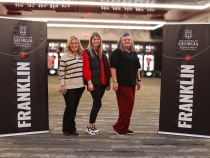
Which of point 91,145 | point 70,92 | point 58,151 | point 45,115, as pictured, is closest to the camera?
point 58,151

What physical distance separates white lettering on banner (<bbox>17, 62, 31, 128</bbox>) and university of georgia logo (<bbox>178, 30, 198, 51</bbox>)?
235 cm

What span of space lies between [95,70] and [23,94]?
1133 millimetres

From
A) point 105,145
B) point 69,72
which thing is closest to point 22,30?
point 69,72

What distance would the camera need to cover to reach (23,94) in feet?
13.9

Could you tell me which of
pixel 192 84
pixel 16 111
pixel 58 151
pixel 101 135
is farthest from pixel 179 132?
pixel 16 111

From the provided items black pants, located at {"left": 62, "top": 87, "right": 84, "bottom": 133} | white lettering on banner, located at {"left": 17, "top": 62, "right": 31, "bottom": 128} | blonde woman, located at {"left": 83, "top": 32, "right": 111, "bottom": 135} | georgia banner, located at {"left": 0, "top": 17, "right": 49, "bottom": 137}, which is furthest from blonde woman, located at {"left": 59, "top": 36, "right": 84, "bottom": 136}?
white lettering on banner, located at {"left": 17, "top": 62, "right": 31, "bottom": 128}

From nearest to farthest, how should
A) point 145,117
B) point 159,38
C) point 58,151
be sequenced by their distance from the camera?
1. point 58,151
2. point 145,117
3. point 159,38

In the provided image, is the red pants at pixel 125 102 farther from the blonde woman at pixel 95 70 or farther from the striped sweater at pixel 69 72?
the striped sweater at pixel 69 72

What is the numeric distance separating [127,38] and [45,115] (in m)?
1.75

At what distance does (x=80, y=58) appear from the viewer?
4219mm

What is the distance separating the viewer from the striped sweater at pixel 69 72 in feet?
13.6

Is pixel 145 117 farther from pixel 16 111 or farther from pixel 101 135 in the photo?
pixel 16 111

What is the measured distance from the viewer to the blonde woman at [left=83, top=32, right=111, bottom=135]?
4.14 m

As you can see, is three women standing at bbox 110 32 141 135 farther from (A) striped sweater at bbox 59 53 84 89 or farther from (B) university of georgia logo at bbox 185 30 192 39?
(B) university of georgia logo at bbox 185 30 192 39
